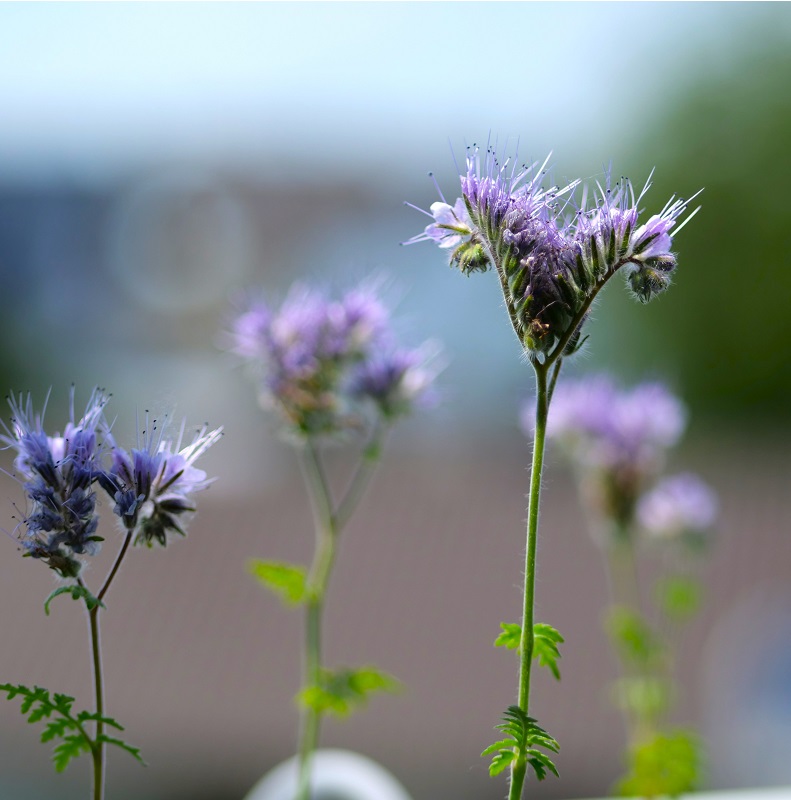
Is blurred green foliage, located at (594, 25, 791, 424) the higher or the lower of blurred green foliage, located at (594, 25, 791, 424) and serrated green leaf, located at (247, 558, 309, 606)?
the higher

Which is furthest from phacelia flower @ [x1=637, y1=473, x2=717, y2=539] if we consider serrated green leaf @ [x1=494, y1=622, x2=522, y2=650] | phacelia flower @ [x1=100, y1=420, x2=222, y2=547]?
phacelia flower @ [x1=100, y1=420, x2=222, y2=547]

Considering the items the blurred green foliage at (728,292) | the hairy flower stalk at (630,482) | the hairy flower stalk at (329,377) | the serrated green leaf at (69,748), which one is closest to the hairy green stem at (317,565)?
the hairy flower stalk at (329,377)

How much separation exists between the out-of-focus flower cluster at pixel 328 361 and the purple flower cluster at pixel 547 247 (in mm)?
448

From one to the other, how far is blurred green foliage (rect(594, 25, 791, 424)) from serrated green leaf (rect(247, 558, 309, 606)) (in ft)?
34.7

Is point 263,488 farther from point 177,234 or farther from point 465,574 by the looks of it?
point 177,234

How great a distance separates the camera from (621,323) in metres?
12.3

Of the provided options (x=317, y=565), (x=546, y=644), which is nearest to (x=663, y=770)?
(x=317, y=565)

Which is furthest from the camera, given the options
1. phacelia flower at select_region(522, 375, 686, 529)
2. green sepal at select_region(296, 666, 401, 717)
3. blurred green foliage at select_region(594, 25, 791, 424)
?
blurred green foliage at select_region(594, 25, 791, 424)

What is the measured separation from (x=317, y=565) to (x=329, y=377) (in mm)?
237

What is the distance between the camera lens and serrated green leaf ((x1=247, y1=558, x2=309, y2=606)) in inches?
46.4

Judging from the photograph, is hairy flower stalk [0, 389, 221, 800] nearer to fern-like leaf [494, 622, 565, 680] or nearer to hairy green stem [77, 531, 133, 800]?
hairy green stem [77, 531, 133, 800]

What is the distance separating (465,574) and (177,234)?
6.69 m

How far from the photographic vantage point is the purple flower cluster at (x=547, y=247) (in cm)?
82

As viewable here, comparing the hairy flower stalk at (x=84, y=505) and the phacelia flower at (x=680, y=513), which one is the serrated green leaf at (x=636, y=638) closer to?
the phacelia flower at (x=680, y=513)
